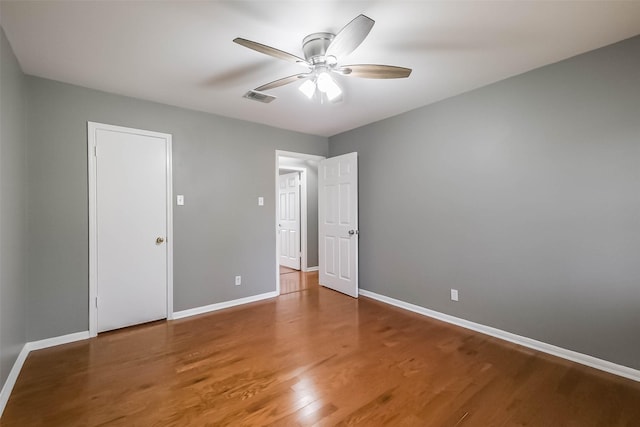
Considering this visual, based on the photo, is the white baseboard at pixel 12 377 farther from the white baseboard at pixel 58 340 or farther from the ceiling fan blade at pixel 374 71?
the ceiling fan blade at pixel 374 71

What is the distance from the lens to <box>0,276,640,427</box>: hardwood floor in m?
1.69

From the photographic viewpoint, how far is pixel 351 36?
1.57 metres

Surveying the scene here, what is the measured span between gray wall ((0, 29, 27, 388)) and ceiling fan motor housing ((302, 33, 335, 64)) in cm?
195

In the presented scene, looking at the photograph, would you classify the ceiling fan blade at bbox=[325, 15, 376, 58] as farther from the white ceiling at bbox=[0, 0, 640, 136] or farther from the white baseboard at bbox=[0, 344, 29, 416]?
the white baseboard at bbox=[0, 344, 29, 416]

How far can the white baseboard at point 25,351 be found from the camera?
1.81 m

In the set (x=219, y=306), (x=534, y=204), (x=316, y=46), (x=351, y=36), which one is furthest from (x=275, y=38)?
(x=219, y=306)

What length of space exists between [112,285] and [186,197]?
3.79 ft

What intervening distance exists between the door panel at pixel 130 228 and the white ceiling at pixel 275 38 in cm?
62

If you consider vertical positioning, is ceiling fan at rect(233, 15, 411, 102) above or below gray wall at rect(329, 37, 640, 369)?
above

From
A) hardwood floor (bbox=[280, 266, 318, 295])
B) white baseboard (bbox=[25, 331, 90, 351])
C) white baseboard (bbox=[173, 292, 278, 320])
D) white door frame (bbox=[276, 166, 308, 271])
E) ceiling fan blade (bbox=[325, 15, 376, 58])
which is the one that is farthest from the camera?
white door frame (bbox=[276, 166, 308, 271])

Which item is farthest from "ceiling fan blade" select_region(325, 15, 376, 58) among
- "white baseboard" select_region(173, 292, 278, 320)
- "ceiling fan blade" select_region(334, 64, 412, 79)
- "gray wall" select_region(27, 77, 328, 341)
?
"white baseboard" select_region(173, 292, 278, 320)

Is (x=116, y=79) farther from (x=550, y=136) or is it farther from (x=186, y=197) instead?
(x=550, y=136)

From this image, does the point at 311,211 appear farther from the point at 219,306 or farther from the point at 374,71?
the point at 374,71

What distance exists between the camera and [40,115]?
2.53 metres
